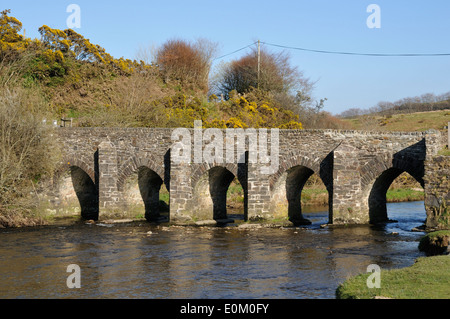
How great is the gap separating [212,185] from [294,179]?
394 cm

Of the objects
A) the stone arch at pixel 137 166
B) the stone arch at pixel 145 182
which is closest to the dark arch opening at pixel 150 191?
the stone arch at pixel 145 182

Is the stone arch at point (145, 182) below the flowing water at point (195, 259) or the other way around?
the other way around

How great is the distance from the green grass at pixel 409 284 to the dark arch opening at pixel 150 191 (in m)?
16.2

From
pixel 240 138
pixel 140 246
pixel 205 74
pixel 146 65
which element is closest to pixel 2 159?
pixel 140 246

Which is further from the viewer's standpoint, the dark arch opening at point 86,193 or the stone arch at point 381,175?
the dark arch opening at point 86,193

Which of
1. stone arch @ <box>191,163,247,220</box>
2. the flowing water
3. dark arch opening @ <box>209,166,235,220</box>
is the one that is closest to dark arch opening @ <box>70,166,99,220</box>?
the flowing water

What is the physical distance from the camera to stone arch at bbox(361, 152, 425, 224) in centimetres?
2217

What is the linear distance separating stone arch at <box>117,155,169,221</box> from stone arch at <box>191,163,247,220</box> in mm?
1779

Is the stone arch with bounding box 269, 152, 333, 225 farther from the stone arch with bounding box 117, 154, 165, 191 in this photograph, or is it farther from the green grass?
the green grass

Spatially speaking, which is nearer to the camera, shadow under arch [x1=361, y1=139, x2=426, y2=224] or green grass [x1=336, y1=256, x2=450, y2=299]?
green grass [x1=336, y1=256, x2=450, y2=299]

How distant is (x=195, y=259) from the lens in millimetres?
17734

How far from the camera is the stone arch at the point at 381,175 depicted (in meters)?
22.2

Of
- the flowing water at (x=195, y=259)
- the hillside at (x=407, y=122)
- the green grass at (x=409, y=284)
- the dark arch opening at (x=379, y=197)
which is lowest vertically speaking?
the flowing water at (x=195, y=259)

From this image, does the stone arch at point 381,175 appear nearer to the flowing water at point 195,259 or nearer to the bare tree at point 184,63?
the flowing water at point 195,259
